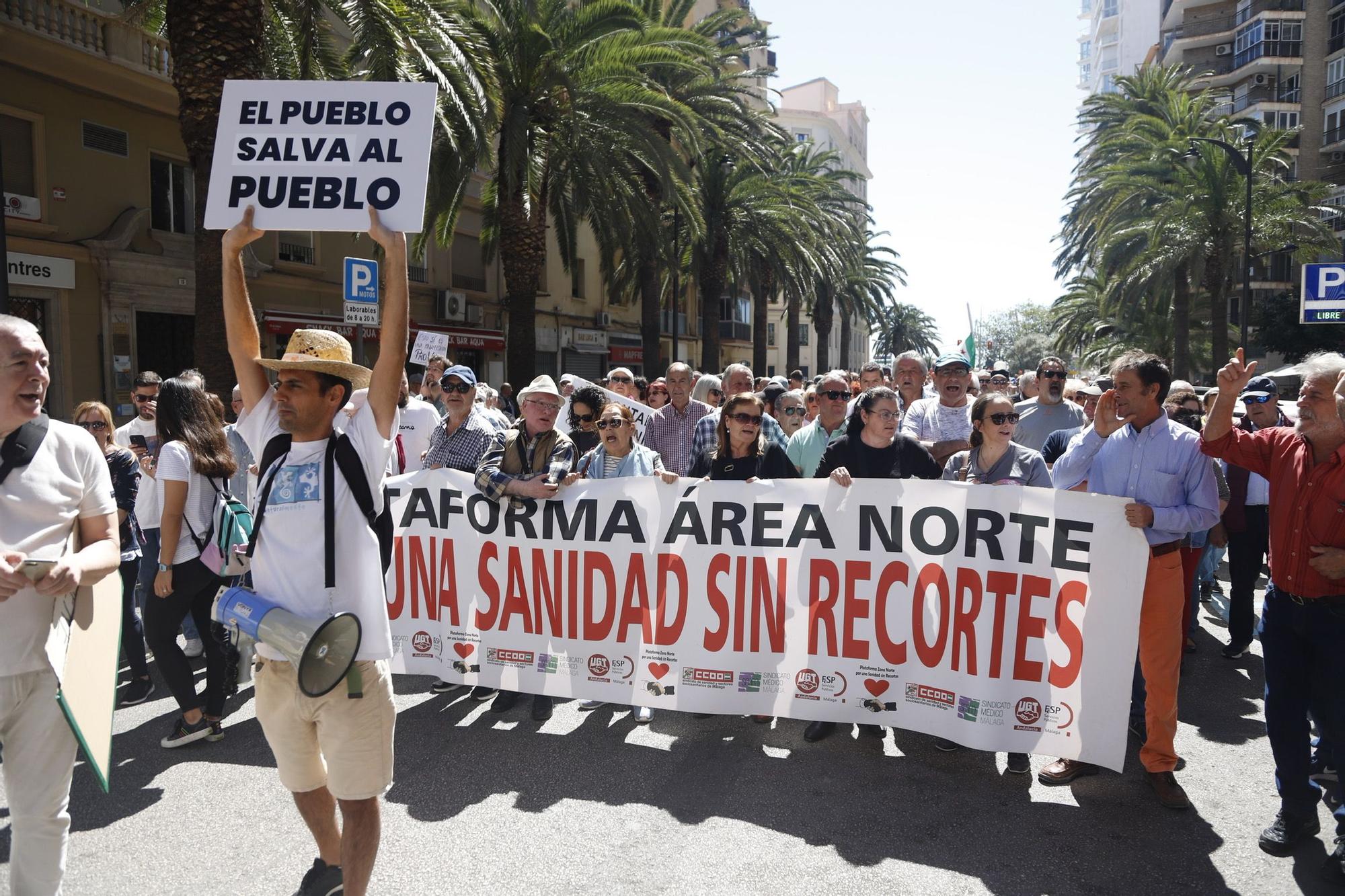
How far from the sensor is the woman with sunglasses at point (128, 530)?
18.8ft

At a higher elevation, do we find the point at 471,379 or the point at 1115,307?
the point at 1115,307

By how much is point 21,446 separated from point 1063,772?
432 cm

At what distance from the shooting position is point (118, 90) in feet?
53.6

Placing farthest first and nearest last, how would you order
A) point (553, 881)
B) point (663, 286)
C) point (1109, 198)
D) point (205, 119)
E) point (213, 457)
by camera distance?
point (1109, 198) → point (663, 286) → point (205, 119) → point (213, 457) → point (553, 881)

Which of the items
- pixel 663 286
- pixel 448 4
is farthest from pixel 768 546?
pixel 663 286

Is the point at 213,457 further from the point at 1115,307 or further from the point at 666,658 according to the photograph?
the point at 1115,307

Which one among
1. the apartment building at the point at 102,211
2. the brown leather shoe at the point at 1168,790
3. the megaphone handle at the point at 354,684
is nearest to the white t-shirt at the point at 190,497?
the megaphone handle at the point at 354,684

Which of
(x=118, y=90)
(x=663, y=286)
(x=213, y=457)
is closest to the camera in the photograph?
(x=213, y=457)

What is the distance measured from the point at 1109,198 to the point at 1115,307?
4.15 metres

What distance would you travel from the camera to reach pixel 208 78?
10.4m

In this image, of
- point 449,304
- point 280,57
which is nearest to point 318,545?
point 280,57

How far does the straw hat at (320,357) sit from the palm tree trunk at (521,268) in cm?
1368

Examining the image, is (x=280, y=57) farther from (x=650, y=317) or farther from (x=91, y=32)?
(x=650, y=317)

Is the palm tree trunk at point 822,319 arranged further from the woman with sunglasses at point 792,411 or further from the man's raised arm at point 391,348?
the man's raised arm at point 391,348
